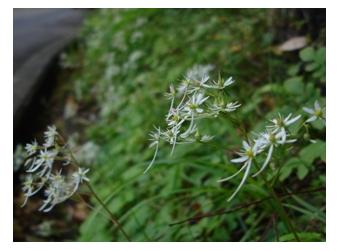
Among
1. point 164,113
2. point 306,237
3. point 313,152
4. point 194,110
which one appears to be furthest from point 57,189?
point 164,113

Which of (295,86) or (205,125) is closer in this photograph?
(295,86)

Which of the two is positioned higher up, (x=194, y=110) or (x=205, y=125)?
(x=194, y=110)

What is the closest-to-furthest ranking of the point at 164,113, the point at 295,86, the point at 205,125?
1. the point at 295,86
2. the point at 205,125
3. the point at 164,113

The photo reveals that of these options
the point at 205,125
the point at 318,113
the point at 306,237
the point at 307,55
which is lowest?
the point at 306,237

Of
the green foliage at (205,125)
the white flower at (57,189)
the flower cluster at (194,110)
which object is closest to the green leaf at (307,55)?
the green foliage at (205,125)

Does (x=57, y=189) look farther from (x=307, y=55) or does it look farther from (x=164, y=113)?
(x=164, y=113)

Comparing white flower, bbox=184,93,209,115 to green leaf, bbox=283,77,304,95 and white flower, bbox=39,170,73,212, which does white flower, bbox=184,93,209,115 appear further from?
green leaf, bbox=283,77,304,95

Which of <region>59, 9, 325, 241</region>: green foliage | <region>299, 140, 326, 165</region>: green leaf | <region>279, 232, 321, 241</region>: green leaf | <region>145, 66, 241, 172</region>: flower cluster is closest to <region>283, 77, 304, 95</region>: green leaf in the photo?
<region>59, 9, 325, 241</region>: green foliage

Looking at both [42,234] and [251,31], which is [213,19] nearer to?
[251,31]
